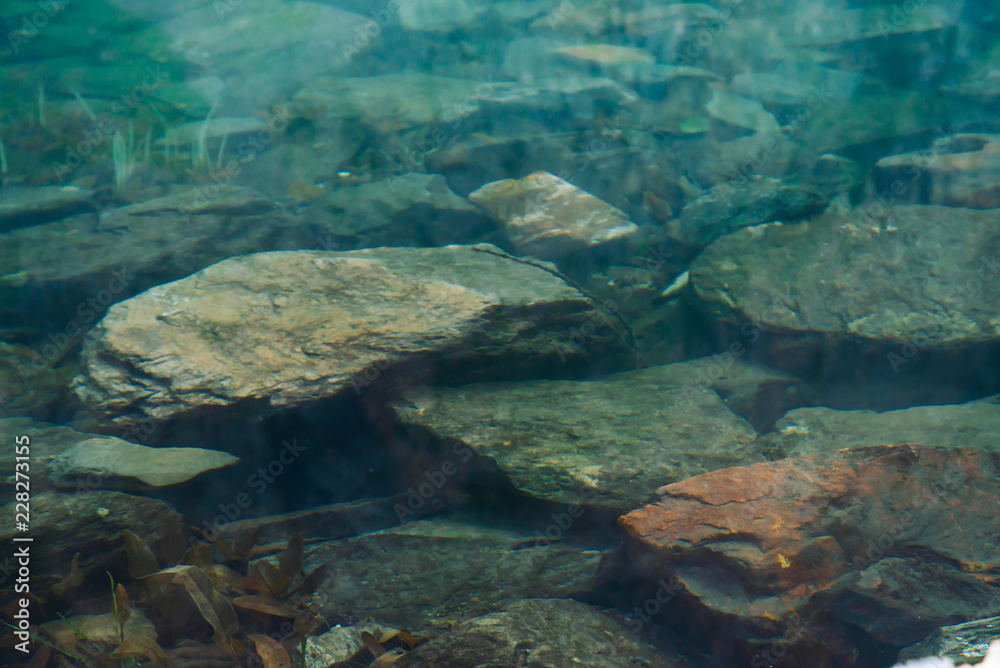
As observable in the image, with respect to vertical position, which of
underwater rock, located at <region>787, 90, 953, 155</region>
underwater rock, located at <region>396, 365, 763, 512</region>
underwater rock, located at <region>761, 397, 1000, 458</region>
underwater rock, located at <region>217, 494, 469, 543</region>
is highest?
underwater rock, located at <region>787, 90, 953, 155</region>

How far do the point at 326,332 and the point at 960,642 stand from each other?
Result: 2770 millimetres

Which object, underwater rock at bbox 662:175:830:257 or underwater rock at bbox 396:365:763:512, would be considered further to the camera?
underwater rock at bbox 662:175:830:257

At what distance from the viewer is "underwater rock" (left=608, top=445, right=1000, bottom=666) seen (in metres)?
1.89

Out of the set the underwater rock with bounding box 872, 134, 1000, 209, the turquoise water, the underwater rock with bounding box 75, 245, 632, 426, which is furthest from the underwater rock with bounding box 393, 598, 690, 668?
the underwater rock with bounding box 872, 134, 1000, 209

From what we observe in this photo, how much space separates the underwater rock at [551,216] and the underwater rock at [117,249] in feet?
5.37

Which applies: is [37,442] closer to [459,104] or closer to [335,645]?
[335,645]

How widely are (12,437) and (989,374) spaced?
546cm

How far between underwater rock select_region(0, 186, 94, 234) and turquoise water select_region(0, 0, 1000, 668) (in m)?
0.03

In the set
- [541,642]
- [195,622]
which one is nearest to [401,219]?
[195,622]

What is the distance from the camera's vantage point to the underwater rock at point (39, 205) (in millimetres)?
5215

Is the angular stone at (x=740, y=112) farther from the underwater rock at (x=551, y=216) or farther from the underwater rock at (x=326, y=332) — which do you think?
the underwater rock at (x=326, y=332)

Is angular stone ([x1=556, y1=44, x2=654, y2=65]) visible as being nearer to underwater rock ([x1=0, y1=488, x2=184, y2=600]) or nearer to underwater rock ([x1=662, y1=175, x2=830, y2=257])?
underwater rock ([x1=662, y1=175, x2=830, y2=257])

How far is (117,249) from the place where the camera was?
437cm

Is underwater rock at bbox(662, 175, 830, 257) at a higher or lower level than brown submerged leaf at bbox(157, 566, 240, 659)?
higher
